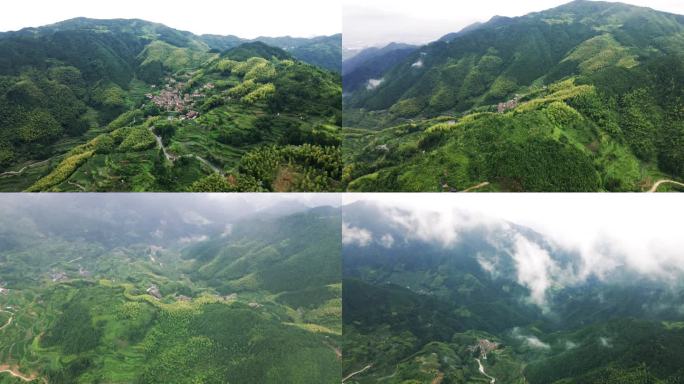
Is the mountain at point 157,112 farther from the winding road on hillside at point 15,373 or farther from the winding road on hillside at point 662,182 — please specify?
the winding road on hillside at point 662,182

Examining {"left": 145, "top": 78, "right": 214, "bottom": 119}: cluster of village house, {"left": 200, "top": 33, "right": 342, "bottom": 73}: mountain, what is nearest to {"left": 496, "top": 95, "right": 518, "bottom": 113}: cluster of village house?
{"left": 200, "top": 33, "right": 342, "bottom": 73}: mountain

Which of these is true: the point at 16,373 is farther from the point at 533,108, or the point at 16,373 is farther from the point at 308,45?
the point at 533,108

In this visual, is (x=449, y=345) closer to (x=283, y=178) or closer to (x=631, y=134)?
(x=283, y=178)

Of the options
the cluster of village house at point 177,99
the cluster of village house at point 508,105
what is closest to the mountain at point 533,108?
the cluster of village house at point 508,105

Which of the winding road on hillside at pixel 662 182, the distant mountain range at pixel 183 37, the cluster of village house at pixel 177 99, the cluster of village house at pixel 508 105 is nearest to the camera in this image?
the winding road on hillside at pixel 662 182

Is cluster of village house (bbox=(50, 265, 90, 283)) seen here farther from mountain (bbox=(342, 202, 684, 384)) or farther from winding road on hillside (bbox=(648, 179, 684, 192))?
winding road on hillside (bbox=(648, 179, 684, 192))

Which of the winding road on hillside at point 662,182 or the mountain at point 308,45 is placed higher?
the mountain at point 308,45
